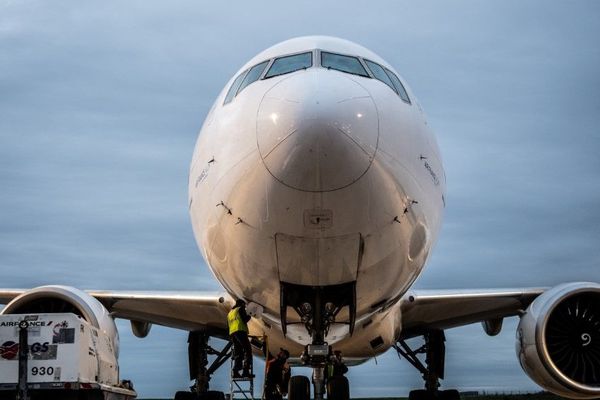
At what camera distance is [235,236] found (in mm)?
9828

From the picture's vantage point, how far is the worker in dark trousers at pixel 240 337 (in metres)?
11.4

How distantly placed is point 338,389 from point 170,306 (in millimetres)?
4693

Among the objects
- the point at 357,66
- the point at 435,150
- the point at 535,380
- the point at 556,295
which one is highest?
the point at 357,66

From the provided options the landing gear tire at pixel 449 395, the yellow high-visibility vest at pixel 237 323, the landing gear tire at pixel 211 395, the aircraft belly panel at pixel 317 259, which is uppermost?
the aircraft belly panel at pixel 317 259

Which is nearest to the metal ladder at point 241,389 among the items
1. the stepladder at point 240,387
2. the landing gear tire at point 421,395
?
the stepladder at point 240,387

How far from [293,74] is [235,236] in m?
1.87

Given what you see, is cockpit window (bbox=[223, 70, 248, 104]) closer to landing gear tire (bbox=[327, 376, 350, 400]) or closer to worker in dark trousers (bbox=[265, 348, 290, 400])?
worker in dark trousers (bbox=[265, 348, 290, 400])

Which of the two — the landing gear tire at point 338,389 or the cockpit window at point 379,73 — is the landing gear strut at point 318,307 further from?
the cockpit window at point 379,73

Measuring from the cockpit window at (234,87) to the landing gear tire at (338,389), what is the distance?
3.95 metres

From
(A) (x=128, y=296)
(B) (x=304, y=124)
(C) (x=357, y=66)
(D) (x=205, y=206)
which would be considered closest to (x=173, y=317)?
(A) (x=128, y=296)

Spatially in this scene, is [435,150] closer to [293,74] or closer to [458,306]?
[293,74]

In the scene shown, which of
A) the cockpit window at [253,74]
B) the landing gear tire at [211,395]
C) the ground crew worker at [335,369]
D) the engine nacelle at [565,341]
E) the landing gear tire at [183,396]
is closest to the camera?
the cockpit window at [253,74]

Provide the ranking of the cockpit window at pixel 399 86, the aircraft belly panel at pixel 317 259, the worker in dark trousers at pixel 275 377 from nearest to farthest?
the aircraft belly panel at pixel 317 259 < the cockpit window at pixel 399 86 < the worker in dark trousers at pixel 275 377

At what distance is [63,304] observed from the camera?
14.1 meters
